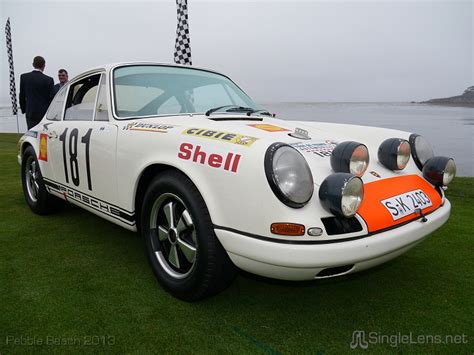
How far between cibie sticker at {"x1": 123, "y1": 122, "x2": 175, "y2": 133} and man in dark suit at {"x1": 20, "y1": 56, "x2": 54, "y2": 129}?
426 centimetres

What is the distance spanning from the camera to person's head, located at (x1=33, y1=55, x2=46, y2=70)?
5574 millimetres

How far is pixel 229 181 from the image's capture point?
5.40 feet

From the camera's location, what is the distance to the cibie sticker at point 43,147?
330cm

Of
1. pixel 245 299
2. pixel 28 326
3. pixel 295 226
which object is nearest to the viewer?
pixel 295 226

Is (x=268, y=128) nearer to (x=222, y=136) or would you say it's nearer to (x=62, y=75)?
(x=222, y=136)

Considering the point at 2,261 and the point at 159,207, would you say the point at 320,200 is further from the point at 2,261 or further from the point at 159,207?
the point at 2,261

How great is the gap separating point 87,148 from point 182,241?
1140mm

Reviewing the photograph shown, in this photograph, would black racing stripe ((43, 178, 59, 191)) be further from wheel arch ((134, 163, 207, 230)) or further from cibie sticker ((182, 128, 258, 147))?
cibie sticker ((182, 128, 258, 147))

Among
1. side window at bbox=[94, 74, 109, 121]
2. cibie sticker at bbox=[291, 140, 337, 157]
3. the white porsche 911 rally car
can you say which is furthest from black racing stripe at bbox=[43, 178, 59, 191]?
cibie sticker at bbox=[291, 140, 337, 157]

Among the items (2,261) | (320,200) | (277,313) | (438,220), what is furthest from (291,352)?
(2,261)

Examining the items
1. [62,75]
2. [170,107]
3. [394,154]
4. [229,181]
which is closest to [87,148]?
[170,107]

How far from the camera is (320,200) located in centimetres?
162

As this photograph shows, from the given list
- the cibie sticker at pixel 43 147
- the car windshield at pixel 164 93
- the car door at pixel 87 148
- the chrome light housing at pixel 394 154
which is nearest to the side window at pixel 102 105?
the car door at pixel 87 148

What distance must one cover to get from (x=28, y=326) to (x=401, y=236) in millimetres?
1897
